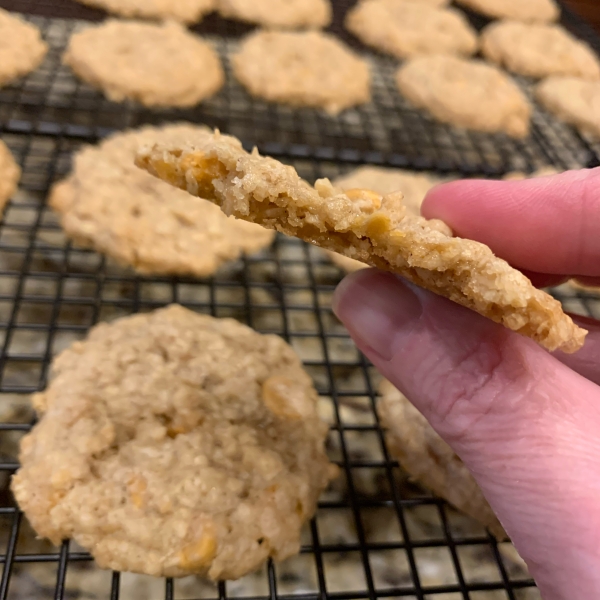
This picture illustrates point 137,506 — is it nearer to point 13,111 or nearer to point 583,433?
point 583,433

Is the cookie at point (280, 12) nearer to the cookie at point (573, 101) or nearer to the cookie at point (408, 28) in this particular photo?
the cookie at point (408, 28)

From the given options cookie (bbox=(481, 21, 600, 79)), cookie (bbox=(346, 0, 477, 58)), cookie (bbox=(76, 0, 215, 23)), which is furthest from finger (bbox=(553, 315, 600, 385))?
cookie (bbox=(76, 0, 215, 23))

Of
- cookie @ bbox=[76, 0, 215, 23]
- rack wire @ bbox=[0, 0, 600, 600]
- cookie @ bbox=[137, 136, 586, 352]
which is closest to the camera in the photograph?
cookie @ bbox=[137, 136, 586, 352]

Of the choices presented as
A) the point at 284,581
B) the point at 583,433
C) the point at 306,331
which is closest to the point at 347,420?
the point at 306,331

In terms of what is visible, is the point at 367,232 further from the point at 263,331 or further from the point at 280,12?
the point at 280,12

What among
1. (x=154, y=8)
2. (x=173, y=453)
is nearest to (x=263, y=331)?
(x=173, y=453)

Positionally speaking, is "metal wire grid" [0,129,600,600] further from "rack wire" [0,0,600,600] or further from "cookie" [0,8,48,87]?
"cookie" [0,8,48,87]
